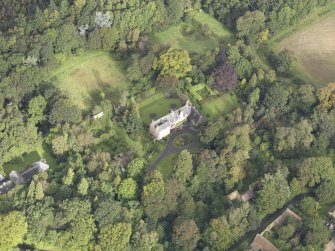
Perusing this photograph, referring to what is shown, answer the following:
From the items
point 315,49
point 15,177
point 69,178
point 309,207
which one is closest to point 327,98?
point 309,207

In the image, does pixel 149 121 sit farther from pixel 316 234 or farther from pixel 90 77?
pixel 316 234

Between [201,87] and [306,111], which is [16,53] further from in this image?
[306,111]

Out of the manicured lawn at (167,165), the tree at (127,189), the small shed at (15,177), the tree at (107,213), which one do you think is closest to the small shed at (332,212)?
the manicured lawn at (167,165)

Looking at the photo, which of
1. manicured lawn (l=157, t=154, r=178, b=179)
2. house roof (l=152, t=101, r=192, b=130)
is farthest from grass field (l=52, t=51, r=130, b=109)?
manicured lawn (l=157, t=154, r=178, b=179)

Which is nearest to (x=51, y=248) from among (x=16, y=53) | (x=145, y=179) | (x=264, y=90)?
(x=145, y=179)

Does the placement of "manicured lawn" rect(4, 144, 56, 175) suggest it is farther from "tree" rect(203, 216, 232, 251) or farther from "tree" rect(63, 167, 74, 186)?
"tree" rect(203, 216, 232, 251)

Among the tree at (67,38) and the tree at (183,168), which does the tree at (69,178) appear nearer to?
the tree at (183,168)

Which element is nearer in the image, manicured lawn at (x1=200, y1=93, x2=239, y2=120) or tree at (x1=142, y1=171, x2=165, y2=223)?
tree at (x1=142, y1=171, x2=165, y2=223)
